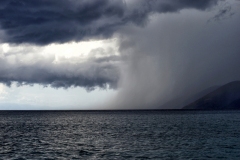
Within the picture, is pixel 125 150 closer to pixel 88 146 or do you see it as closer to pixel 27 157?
pixel 88 146

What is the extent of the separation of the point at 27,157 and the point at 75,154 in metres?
7.47

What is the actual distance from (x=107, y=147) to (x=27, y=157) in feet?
50.7

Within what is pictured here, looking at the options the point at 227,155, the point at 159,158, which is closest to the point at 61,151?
the point at 159,158

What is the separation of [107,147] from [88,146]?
415cm

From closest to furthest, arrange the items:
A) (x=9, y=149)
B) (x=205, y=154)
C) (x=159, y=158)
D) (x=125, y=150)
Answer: (x=159, y=158) < (x=205, y=154) < (x=125, y=150) < (x=9, y=149)

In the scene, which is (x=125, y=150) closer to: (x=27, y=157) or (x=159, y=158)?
(x=159, y=158)

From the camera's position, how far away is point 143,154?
47562 mm

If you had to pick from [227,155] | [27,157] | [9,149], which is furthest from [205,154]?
[9,149]

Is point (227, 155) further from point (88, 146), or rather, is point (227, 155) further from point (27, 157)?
point (27, 157)

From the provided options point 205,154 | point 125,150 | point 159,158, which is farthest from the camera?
point 125,150

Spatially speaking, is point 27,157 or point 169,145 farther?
point 169,145

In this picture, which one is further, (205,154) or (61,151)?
(61,151)

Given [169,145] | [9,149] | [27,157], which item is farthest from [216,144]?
[9,149]

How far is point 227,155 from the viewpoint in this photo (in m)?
46.5
